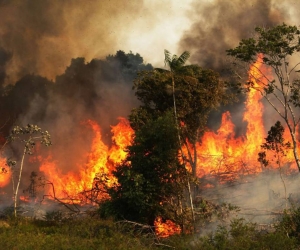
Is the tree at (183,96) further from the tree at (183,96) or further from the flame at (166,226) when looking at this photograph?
the flame at (166,226)


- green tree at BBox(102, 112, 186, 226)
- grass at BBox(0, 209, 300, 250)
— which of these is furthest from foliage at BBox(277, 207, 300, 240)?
green tree at BBox(102, 112, 186, 226)

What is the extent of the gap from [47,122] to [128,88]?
11833 millimetres

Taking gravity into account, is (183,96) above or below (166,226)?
above

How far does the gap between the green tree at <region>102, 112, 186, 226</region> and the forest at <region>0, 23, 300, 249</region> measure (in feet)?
0.21

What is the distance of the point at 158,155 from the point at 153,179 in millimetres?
1458

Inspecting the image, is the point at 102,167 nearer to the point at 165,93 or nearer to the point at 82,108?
the point at 82,108

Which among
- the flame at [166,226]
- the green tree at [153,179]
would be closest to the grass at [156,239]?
the green tree at [153,179]

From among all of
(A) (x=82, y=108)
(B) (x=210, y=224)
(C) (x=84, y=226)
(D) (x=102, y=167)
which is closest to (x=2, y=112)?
(A) (x=82, y=108)

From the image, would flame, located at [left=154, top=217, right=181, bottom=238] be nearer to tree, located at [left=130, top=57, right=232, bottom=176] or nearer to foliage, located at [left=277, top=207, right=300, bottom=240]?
tree, located at [left=130, top=57, right=232, bottom=176]

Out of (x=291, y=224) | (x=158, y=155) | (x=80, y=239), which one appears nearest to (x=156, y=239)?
(x=80, y=239)

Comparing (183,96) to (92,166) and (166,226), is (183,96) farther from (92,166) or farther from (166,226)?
(92,166)

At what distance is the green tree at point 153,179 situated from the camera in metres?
20.5

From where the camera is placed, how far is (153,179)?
20781mm

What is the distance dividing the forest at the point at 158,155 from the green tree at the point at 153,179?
0.21 feet
